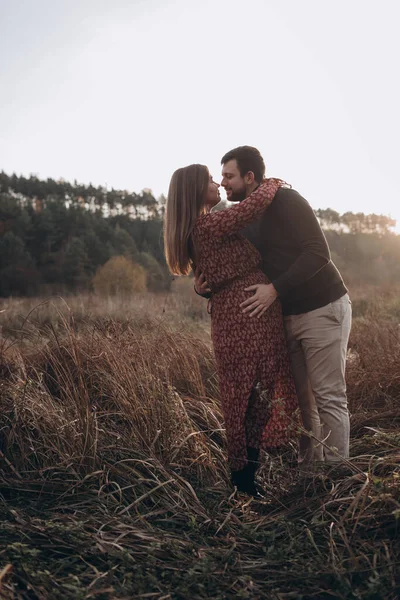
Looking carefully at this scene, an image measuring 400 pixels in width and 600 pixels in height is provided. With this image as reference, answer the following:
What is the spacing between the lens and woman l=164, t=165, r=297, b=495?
8.91 ft

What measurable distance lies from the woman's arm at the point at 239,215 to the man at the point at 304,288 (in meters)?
0.18

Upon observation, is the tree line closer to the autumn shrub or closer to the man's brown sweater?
the autumn shrub

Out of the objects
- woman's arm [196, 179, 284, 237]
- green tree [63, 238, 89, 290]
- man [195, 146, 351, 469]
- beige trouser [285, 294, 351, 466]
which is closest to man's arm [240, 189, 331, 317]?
man [195, 146, 351, 469]

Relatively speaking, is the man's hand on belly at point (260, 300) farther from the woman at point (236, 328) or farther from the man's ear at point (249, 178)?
the man's ear at point (249, 178)

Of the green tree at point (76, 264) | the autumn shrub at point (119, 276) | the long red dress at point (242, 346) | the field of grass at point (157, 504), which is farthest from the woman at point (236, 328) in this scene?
the green tree at point (76, 264)

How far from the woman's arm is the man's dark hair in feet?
0.74

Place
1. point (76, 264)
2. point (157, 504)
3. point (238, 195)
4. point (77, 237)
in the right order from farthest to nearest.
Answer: point (77, 237), point (76, 264), point (238, 195), point (157, 504)

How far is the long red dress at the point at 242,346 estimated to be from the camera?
2713mm

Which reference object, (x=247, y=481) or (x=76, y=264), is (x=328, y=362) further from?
(x=76, y=264)

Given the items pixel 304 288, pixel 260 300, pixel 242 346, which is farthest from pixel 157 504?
pixel 304 288

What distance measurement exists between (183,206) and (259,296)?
61cm

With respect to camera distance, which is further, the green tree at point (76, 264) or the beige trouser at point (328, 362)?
the green tree at point (76, 264)

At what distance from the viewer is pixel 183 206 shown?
275cm

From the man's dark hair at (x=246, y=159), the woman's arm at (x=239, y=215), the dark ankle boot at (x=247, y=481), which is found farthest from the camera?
the man's dark hair at (x=246, y=159)
